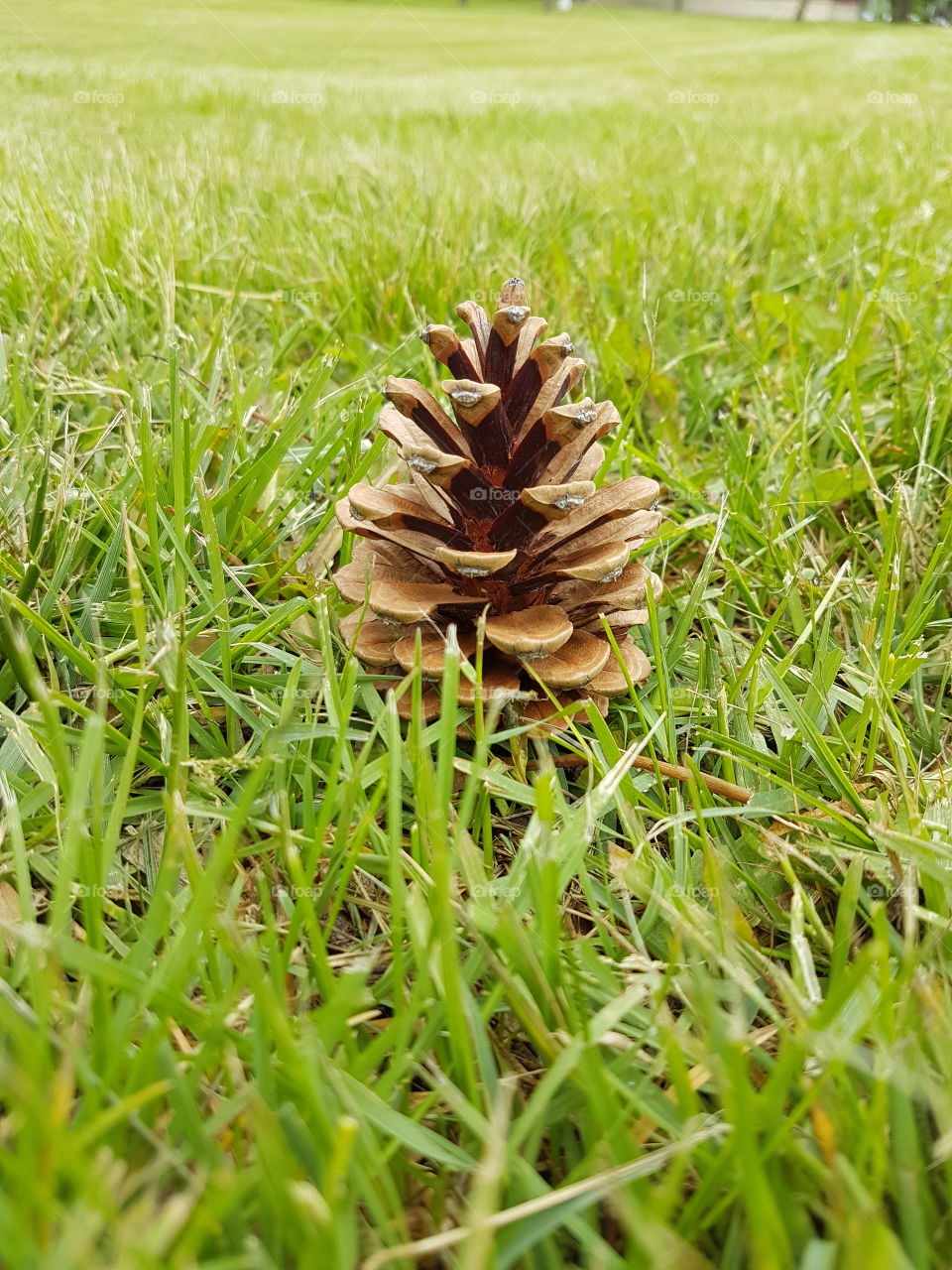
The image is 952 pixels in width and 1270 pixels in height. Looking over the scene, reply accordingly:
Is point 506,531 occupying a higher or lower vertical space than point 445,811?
higher

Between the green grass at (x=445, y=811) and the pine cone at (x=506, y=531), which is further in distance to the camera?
the pine cone at (x=506, y=531)

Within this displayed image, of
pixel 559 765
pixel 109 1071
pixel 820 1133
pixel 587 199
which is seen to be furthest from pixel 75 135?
pixel 820 1133

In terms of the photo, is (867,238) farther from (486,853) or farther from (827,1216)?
(827,1216)

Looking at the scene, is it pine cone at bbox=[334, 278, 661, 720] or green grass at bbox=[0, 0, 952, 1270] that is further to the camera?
pine cone at bbox=[334, 278, 661, 720]

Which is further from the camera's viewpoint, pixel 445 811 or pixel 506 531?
pixel 506 531
